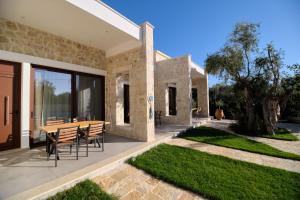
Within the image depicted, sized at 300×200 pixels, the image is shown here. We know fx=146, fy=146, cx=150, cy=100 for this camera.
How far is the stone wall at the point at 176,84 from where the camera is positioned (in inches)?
336

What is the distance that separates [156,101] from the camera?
974 cm

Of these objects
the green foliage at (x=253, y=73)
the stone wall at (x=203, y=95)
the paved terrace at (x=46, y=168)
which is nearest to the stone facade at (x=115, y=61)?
the paved terrace at (x=46, y=168)

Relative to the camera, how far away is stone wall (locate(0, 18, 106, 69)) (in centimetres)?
435

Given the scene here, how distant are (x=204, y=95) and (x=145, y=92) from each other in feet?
28.5

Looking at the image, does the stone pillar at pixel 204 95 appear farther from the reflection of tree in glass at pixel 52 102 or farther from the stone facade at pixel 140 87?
the reflection of tree in glass at pixel 52 102

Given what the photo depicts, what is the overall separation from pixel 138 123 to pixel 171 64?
5273mm

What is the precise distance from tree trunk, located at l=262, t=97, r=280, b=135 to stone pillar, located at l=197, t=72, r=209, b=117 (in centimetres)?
515

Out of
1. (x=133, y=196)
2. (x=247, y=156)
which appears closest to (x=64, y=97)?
(x=133, y=196)

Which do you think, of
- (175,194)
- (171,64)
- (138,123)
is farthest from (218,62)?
(175,194)

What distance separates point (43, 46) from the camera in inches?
198

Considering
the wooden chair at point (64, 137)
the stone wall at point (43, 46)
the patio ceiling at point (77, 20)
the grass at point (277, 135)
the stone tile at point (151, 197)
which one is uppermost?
the patio ceiling at point (77, 20)

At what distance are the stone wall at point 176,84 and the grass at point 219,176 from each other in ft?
14.8

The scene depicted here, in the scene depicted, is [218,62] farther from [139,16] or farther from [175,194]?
[175,194]

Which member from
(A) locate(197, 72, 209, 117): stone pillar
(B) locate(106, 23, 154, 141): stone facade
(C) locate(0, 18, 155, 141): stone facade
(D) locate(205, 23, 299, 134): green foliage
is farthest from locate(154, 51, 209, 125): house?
(B) locate(106, 23, 154, 141): stone facade
